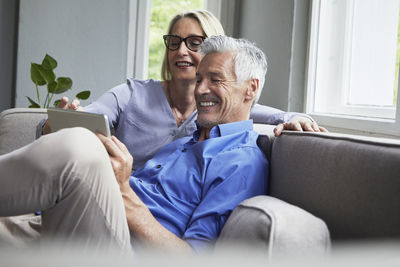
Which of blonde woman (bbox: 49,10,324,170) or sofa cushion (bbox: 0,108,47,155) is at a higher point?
blonde woman (bbox: 49,10,324,170)

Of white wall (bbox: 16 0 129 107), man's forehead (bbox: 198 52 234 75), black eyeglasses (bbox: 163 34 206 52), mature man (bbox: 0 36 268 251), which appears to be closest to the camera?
mature man (bbox: 0 36 268 251)

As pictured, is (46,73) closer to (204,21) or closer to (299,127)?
(204,21)

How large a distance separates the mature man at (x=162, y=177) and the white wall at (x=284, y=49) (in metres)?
0.97

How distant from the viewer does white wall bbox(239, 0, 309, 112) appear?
2486 millimetres

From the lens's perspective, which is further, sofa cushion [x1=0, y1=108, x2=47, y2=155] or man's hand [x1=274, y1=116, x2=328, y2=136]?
sofa cushion [x1=0, y1=108, x2=47, y2=155]

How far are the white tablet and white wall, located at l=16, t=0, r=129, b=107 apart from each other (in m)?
1.68

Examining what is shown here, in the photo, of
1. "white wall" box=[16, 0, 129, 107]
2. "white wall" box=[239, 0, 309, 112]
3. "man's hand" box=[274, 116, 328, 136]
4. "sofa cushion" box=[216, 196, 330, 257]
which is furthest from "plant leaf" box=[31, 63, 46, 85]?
"sofa cushion" box=[216, 196, 330, 257]

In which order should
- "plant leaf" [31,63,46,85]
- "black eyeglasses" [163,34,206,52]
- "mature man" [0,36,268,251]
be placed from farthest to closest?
"plant leaf" [31,63,46,85] → "black eyeglasses" [163,34,206,52] → "mature man" [0,36,268,251]

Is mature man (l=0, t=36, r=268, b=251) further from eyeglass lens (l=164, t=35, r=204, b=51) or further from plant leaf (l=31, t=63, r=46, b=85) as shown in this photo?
plant leaf (l=31, t=63, r=46, b=85)

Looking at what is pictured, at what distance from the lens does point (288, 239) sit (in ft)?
2.68

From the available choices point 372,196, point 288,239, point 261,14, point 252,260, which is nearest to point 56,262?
point 252,260

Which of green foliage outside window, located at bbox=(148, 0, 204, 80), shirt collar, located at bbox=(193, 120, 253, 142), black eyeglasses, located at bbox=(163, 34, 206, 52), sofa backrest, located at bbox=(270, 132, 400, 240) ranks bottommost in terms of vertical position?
sofa backrest, located at bbox=(270, 132, 400, 240)

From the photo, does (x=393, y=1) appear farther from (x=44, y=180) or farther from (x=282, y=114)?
(x=44, y=180)

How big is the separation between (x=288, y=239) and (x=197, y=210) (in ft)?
1.33
